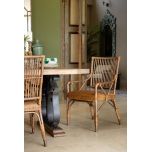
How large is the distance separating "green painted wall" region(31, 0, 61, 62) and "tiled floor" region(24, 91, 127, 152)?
2005 mm

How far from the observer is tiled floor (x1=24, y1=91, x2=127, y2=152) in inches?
117

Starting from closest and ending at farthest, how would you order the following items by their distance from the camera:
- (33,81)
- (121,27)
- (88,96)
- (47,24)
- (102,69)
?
(33,81) < (88,96) < (102,69) < (47,24) < (121,27)

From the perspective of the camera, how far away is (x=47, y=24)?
20.3 ft

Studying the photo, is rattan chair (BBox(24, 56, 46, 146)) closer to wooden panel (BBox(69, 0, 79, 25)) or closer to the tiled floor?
the tiled floor

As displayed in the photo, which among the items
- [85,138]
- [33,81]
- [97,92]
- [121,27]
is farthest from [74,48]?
[33,81]

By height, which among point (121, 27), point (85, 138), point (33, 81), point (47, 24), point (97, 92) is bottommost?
point (85, 138)

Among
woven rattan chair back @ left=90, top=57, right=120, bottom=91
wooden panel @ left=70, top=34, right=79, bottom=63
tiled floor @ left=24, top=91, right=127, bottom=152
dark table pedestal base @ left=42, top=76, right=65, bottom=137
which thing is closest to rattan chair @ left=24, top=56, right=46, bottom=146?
tiled floor @ left=24, top=91, right=127, bottom=152

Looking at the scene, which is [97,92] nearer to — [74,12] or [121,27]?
[74,12]

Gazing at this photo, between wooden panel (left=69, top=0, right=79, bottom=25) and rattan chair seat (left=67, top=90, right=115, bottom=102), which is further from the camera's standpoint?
wooden panel (left=69, top=0, right=79, bottom=25)

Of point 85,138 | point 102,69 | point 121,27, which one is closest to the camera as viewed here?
point 85,138

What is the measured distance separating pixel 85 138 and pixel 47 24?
3369 millimetres

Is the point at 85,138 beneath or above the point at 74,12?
beneath
